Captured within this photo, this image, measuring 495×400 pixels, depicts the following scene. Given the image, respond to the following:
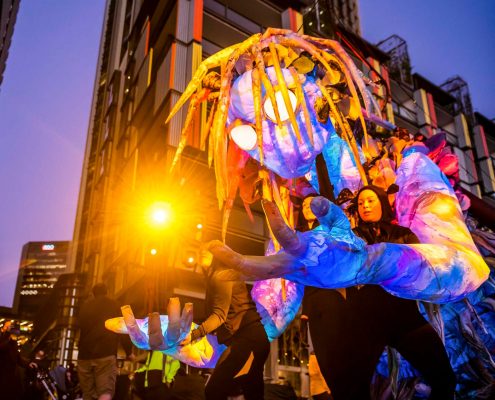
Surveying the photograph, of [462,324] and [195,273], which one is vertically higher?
[195,273]

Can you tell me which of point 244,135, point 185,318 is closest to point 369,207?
point 244,135

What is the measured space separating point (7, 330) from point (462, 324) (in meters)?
6.12

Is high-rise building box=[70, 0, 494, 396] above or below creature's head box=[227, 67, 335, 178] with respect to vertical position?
above

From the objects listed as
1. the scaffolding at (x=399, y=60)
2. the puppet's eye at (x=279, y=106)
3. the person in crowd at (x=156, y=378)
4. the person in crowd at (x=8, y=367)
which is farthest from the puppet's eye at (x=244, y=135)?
the scaffolding at (x=399, y=60)

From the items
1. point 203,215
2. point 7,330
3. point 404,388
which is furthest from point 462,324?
point 203,215

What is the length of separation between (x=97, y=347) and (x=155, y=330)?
4.05 meters

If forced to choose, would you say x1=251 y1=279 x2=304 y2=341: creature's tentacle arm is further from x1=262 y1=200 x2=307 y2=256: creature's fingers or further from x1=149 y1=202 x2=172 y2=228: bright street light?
x1=149 y1=202 x2=172 y2=228: bright street light

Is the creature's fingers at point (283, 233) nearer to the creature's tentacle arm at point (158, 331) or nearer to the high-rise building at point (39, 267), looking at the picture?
the creature's tentacle arm at point (158, 331)

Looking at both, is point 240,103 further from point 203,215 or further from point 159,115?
point 159,115

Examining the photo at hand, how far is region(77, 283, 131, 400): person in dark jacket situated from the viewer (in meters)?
5.58

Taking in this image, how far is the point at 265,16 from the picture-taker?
17.8m

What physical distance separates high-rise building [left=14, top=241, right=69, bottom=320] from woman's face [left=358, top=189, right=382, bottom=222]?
10327 cm

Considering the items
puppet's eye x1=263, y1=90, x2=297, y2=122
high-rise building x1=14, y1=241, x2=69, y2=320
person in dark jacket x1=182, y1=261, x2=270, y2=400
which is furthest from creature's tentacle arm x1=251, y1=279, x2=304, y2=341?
high-rise building x1=14, y1=241, x2=69, y2=320

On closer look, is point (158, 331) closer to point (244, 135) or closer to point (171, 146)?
point (244, 135)
